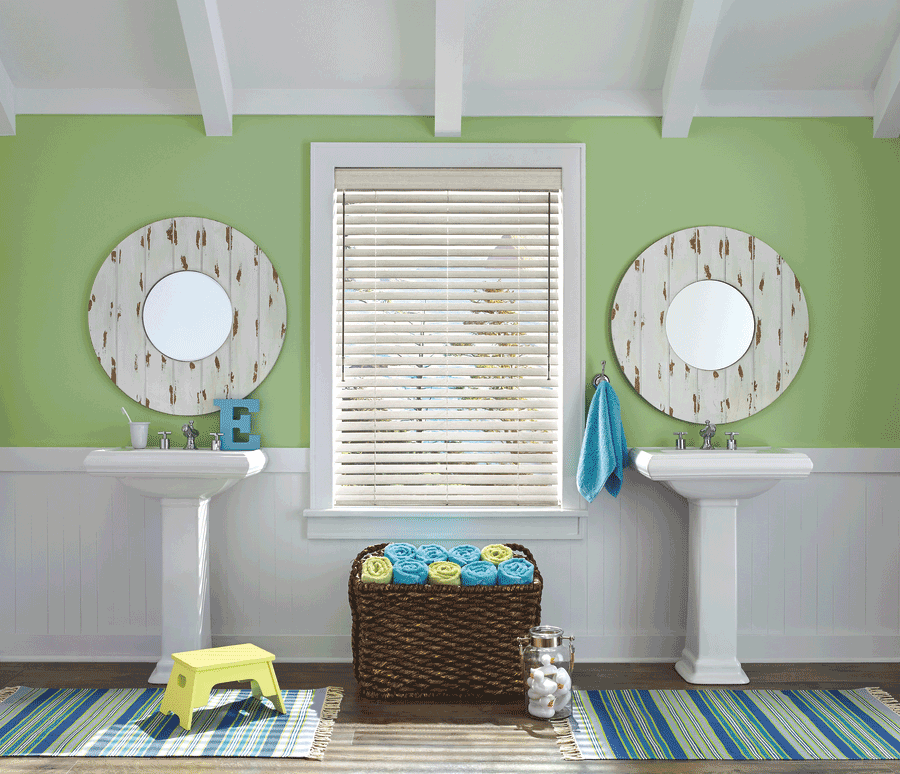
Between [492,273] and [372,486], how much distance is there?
1007mm

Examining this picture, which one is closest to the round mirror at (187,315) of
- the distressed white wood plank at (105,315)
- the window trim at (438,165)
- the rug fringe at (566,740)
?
the distressed white wood plank at (105,315)

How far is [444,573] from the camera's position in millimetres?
2525

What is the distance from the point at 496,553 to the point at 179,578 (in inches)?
46.8

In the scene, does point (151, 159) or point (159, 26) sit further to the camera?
point (151, 159)

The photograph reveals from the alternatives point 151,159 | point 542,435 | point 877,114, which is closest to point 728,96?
point 877,114

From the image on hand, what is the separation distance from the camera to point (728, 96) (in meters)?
2.94

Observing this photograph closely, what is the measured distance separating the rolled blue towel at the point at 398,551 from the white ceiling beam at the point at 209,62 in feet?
5.84

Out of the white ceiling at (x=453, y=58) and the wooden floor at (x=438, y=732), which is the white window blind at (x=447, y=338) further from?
the wooden floor at (x=438, y=732)

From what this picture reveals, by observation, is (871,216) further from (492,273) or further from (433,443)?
(433,443)

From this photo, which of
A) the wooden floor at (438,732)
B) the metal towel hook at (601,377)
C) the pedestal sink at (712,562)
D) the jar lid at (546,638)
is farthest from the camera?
the metal towel hook at (601,377)

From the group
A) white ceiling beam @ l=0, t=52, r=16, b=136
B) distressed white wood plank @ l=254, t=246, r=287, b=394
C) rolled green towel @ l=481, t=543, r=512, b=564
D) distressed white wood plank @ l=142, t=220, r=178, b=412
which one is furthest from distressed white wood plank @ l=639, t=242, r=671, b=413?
white ceiling beam @ l=0, t=52, r=16, b=136

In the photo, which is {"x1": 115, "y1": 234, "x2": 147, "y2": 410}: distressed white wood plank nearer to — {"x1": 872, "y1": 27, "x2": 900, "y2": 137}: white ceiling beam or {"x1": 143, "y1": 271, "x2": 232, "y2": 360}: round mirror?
{"x1": 143, "y1": 271, "x2": 232, "y2": 360}: round mirror

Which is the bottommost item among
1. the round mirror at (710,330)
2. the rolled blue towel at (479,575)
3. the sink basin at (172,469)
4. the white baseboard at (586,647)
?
the white baseboard at (586,647)

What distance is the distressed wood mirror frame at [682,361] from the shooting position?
2.94 metres
